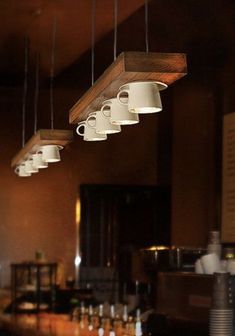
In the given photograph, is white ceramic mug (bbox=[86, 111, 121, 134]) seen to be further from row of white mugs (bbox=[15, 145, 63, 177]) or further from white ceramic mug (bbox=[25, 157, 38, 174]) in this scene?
white ceramic mug (bbox=[25, 157, 38, 174])

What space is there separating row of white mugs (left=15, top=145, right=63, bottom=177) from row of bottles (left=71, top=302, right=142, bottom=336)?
1095mm

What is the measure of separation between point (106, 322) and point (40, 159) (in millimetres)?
1457

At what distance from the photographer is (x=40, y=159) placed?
5008 mm

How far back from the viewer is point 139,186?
7512 millimetres

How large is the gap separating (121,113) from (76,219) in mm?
4576

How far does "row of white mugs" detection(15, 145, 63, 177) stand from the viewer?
15.2 feet

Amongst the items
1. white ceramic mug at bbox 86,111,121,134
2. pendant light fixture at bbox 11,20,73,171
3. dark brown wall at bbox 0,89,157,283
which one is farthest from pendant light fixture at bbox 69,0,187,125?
dark brown wall at bbox 0,89,157,283

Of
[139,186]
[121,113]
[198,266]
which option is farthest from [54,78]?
[121,113]

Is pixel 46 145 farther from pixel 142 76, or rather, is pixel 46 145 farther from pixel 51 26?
pixel 142 76

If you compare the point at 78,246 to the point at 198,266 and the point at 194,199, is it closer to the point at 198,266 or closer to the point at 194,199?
the point at 194,199

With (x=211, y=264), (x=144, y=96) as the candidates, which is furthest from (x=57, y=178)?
(x=144, y=96)

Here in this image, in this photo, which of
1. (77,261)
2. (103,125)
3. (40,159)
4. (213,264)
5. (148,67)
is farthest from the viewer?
(77,261)

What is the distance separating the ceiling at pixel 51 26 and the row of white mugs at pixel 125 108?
1.74 metres

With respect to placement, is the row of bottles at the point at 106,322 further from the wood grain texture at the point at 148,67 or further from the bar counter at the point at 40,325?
the wood grain texture at the point at 148,67
